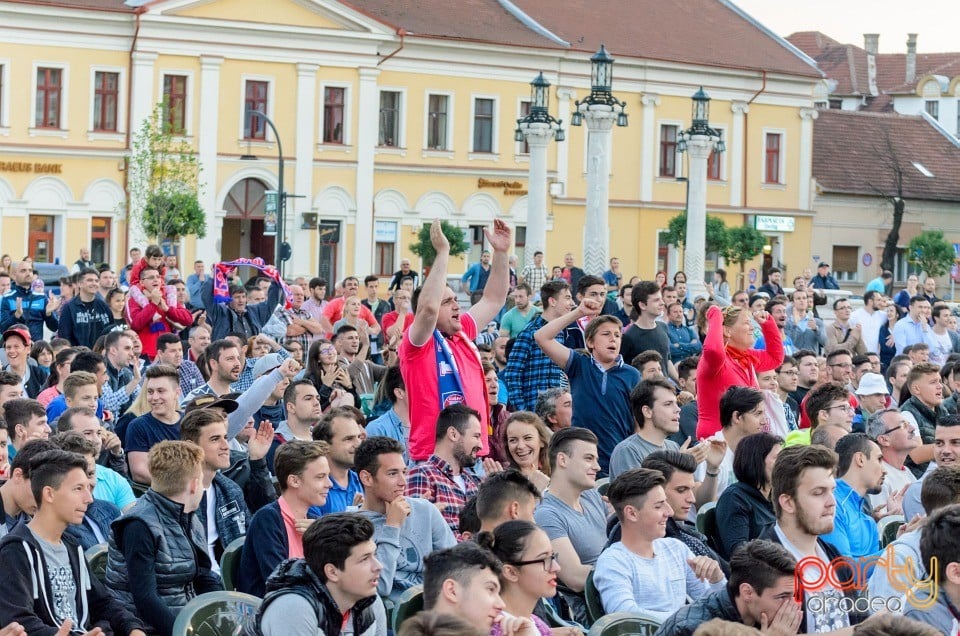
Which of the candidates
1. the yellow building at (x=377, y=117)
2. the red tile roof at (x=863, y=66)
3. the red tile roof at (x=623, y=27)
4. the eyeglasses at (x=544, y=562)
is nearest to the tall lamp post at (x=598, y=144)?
the yellow building at (x=377, y=117)

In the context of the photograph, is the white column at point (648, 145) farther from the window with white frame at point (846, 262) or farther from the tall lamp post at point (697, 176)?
the tall lamp post at point (697, 176)

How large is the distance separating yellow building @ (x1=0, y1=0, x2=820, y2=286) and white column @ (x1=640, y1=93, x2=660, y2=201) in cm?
8

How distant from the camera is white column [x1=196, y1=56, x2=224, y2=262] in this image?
1975 inches

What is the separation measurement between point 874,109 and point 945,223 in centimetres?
2081

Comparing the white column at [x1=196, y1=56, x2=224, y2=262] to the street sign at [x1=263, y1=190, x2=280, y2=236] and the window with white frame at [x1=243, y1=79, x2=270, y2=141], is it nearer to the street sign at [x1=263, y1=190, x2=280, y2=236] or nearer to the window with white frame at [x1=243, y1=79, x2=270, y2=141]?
the window with white frame at [x1=243, y1=79, x2=270, y2=141]

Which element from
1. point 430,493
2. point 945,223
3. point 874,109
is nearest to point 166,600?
point 430,493

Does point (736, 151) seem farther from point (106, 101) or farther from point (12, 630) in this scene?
point (12, 630)

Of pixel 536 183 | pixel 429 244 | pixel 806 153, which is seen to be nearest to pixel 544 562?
pixel 536 183

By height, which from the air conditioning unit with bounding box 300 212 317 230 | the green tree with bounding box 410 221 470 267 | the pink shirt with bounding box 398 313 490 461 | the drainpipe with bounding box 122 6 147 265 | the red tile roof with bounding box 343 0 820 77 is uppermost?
the red tile roof with bounding box 343 0 820 77

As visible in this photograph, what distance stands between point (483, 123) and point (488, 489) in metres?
47.4

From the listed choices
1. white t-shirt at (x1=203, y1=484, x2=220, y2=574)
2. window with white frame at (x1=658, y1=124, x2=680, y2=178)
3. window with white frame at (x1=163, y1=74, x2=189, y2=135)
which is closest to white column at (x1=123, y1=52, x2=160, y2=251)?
window with white frame at (x1=163, y1=74, x2=189, y2=135)

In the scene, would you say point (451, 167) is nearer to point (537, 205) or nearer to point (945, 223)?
point (537, 205)

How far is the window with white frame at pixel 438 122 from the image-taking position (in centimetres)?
5422

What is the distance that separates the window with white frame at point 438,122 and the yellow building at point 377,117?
0.25ft
